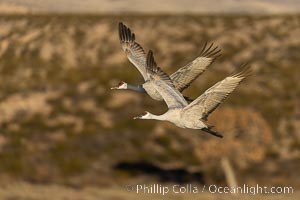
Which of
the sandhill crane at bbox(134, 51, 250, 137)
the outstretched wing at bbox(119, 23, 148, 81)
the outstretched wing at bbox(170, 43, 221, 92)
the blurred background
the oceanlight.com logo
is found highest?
the blurred background

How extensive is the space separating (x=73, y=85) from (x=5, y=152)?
13.3 metres

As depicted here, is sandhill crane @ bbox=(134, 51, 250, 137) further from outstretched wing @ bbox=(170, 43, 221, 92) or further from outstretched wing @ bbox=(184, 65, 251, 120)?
outstretched wing @ bbox=(170, 43, 221, 92)

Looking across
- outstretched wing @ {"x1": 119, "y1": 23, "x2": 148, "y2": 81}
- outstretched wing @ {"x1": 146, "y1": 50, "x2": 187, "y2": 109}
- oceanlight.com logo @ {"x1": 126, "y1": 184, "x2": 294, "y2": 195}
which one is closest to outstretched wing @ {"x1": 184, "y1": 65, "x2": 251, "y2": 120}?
outstretched wing @ {"x1": 146, "y1": 50, "x2": 187, "y2": 109}

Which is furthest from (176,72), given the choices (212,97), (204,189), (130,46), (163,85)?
(204,189)

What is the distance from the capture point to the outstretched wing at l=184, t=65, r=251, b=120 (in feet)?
77.9

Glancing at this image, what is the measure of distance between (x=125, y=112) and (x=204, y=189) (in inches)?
623

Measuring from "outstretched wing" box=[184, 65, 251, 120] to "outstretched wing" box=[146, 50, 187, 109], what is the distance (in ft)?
1.08

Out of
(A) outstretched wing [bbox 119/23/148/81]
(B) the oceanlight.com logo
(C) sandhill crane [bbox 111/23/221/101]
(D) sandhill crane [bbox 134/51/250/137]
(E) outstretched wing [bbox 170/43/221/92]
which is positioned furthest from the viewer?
(B) the oceanlight.com logo

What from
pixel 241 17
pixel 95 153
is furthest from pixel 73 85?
pixel 241 17

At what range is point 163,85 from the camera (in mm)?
24125

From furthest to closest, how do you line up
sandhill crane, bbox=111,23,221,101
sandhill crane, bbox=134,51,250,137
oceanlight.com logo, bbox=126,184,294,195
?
oceanlight.com logo, bbox=126,184,294,195 → sandhill crane, bbox=111,23,221,101 → sandhill crane, bbox=134,51,250,137

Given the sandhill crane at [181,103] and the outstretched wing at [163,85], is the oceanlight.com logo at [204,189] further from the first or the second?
the outstretched wing at [163,85]

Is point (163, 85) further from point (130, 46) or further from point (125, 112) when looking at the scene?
point (125, 112)

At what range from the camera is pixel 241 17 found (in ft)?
322
